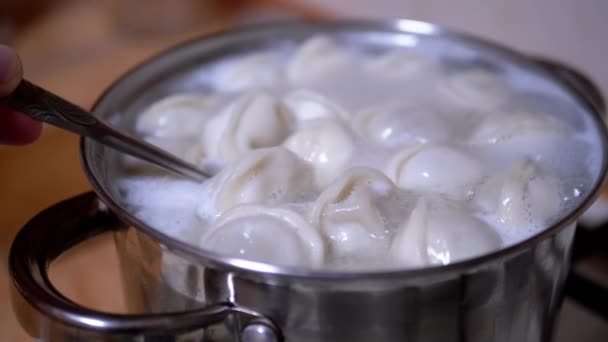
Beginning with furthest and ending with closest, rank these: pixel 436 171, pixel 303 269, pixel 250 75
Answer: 1. pixel 250 75
2. pixel 436 171
3. pixel 303 269

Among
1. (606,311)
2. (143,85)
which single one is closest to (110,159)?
(143,85)

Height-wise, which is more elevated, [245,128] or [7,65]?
[7,65]

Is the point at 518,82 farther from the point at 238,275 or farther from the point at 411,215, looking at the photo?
the point at 238,275

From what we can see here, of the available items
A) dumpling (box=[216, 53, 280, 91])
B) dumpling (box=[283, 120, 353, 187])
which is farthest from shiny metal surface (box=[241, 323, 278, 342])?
dumpling (box=[216, 53, 280, 91])

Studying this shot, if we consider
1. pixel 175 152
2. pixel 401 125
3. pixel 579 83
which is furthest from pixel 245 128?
pixel 579 83

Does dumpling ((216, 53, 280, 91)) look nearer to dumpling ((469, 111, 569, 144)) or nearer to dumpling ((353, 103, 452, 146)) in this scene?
dumpling ((353, 103, 452, 146))

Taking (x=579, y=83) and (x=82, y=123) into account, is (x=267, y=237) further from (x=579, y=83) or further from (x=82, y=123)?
A: (x=579, y=83)
